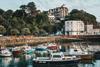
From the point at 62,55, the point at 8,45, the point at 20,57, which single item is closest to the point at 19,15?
the point at 8,45

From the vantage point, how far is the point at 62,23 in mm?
189875

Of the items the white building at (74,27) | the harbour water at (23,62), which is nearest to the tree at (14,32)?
the white building at (74,27)

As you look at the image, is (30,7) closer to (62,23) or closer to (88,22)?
(62,23)

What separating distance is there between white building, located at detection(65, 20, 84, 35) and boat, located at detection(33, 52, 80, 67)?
10822 centimetres

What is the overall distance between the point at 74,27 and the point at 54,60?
4505 inches

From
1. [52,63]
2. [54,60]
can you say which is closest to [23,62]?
[54,60]

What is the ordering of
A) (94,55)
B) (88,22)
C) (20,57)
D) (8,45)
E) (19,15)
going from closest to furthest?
(94,55) < (20,57) < (8,45) < (19,15) < (88,22)

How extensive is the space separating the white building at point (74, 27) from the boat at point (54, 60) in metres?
108

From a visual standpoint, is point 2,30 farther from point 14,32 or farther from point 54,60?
point 54,60

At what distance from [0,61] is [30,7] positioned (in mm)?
104190

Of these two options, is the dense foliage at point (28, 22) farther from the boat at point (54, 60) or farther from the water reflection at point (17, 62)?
the boat at point (54, 60)

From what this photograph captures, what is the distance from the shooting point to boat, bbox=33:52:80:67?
68375 mm

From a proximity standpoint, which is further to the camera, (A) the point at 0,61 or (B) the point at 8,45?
(B) the point at 8,45

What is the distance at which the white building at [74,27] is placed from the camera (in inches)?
7106
